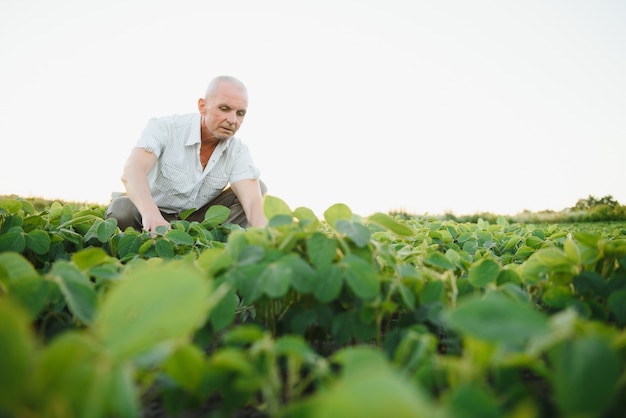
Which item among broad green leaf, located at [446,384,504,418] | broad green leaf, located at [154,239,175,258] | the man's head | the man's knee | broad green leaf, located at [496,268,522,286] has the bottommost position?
the man's knee

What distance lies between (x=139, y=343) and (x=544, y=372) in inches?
24.1

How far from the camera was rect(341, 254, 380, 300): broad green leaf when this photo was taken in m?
0.99

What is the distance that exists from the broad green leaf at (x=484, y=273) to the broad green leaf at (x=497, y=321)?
68 centimetres

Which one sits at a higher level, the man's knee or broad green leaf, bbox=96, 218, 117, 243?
broad green leaf, bbox=96, 218, 117, 243

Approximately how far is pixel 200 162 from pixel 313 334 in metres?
3.34

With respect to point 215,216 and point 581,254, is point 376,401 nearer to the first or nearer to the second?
point 581,254

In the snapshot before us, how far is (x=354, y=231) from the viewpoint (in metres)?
1.10

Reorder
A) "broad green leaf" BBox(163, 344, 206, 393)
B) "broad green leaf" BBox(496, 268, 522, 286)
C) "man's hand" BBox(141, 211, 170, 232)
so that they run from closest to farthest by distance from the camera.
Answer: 1. "broad green leaf" BBox(163, 344, 206, 393)
2. "broad green leaf" BBox(496, 268, 522, 286)
3. "man's hand" BBox(141, 211, 170, 232)

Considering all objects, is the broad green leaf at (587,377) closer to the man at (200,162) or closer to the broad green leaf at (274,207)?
the broad green leaf at (274,207)

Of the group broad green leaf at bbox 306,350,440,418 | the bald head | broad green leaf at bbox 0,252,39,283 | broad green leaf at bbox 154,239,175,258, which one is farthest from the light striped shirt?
broad green leaf at bbox 306,350,440,418

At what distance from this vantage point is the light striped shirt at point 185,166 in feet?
12.9

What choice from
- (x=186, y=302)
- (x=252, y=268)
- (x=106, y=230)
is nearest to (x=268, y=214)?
(x=252, y=268)

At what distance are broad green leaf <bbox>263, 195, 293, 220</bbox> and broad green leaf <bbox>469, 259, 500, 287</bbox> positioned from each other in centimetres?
59

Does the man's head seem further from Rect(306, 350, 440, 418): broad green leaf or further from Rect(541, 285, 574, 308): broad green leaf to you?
Rect(306, 350, 440, 418): broad green leaf
